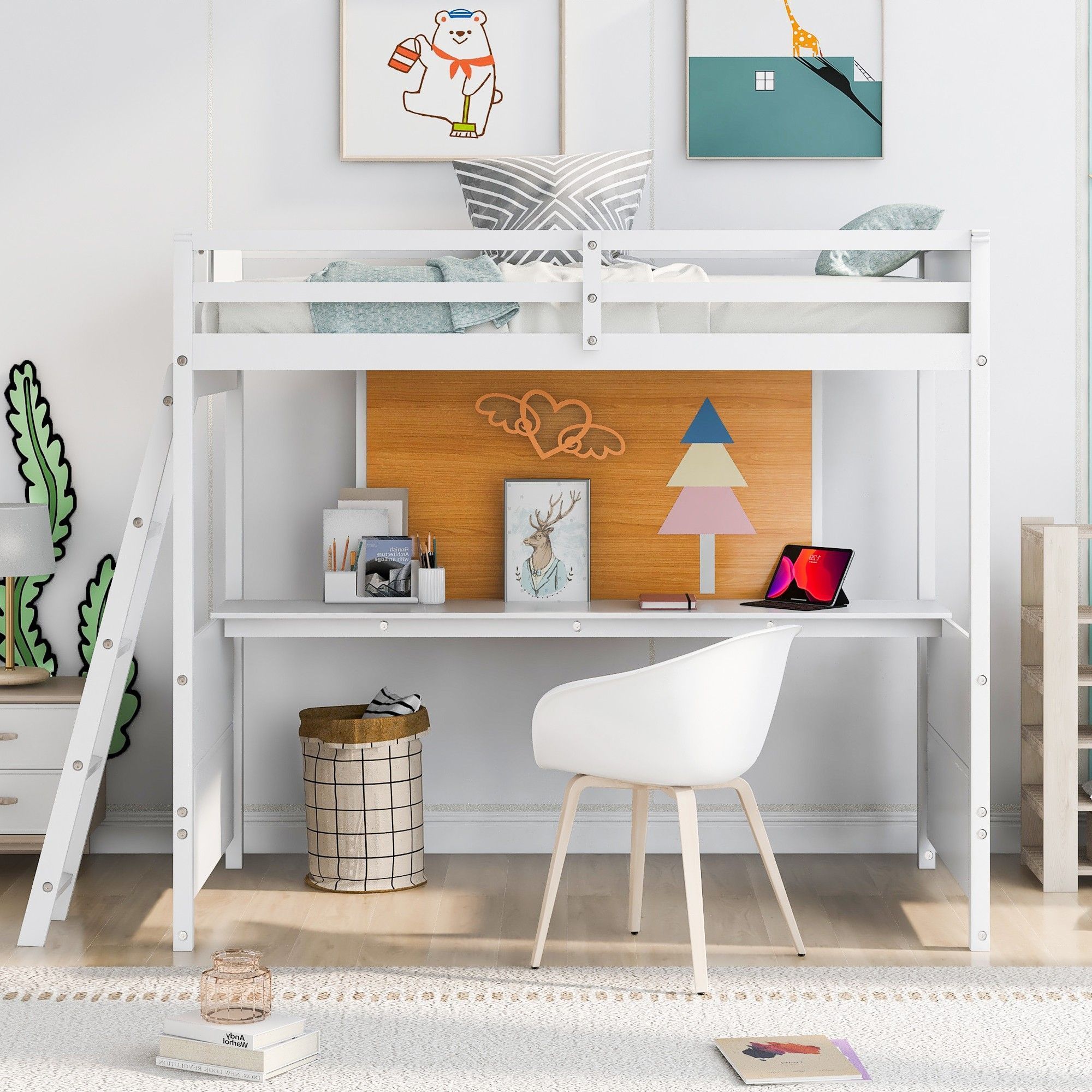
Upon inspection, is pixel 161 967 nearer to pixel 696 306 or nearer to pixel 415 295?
pixel 415 295

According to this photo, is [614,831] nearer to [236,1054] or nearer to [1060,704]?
Answer: [1060,704]

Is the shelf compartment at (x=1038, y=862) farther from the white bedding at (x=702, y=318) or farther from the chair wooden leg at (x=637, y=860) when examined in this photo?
the white bedding at (x=702, y=318)

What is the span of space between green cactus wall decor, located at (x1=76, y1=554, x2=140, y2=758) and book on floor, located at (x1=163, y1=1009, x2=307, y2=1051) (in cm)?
144

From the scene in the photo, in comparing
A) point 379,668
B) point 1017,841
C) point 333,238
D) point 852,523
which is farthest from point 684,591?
point 333,238

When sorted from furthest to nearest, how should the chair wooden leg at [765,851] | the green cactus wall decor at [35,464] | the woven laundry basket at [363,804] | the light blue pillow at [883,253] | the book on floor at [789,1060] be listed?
the green cactus wall decor at [35,464] < the woven laundry basket at [363,804] < the light blue pillow at [883,253] < the chair wooden leg at [765,851] < the book on floor at [789,1060]

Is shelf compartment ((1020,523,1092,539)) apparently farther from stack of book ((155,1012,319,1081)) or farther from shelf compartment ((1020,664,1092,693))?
stack of book ((155,1012,319,1081))

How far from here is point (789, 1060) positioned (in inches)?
83.1

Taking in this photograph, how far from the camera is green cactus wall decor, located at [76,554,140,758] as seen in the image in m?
3.42

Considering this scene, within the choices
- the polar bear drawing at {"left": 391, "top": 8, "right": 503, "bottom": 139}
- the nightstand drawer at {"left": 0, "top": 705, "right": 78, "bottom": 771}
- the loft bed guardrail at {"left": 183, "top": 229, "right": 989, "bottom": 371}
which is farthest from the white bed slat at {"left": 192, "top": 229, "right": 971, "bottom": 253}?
the nightstand drawer at {"left": 0, "top": 705, "right": 78, "bottom": 771}

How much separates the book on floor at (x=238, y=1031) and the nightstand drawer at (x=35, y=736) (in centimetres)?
116

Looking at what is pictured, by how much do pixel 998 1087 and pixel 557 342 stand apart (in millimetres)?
1632

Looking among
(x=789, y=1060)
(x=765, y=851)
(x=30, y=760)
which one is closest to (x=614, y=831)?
(x=765, y=851)

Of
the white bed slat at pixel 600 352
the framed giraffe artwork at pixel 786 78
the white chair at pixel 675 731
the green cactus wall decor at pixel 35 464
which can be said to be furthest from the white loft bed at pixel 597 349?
the green cactus wall decor at pixel 35 464

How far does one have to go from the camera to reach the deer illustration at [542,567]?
328 cm
